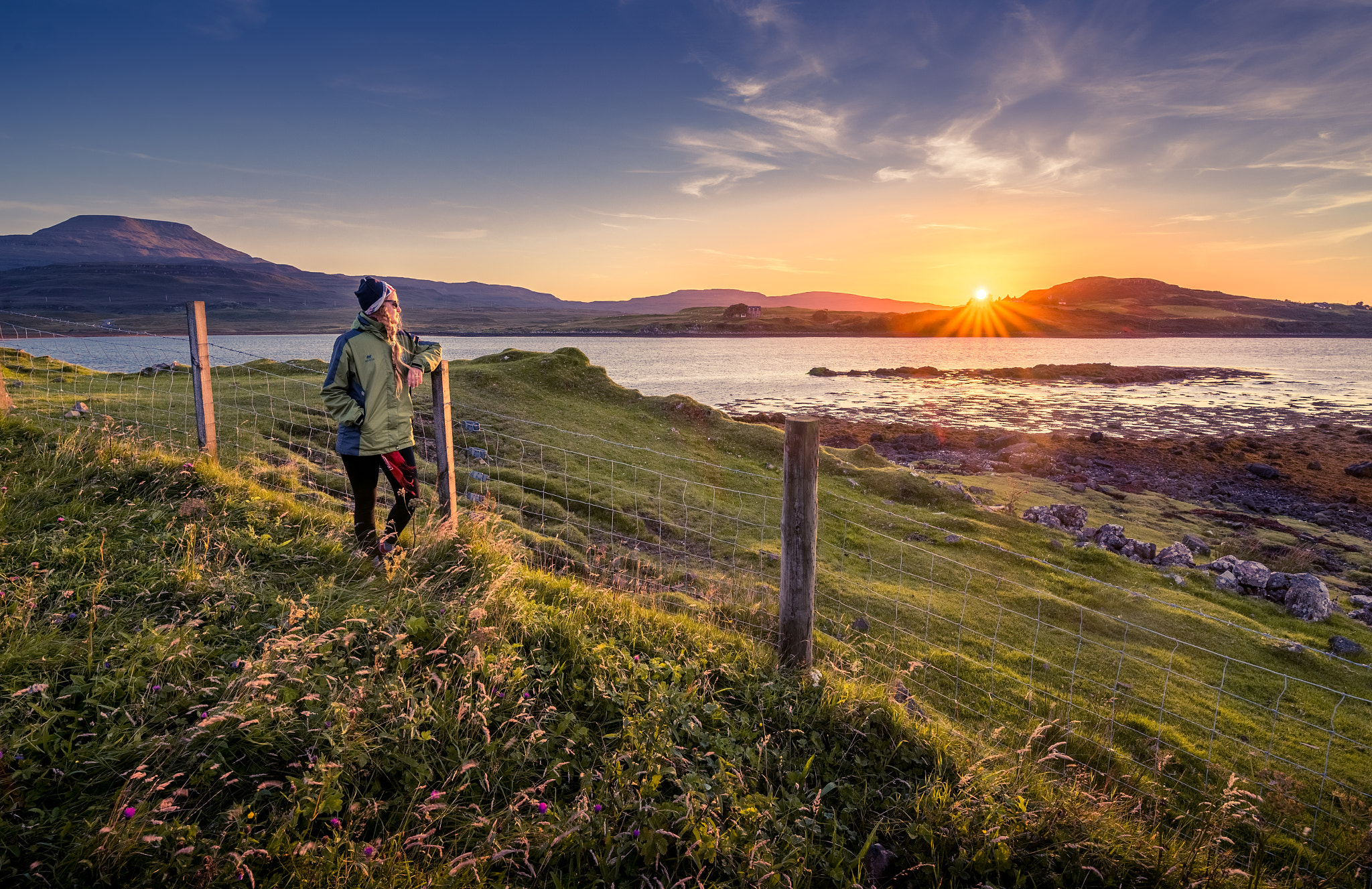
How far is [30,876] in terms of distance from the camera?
241cm

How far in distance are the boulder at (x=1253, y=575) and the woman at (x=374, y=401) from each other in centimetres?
1557

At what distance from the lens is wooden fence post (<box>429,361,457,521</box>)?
671cm

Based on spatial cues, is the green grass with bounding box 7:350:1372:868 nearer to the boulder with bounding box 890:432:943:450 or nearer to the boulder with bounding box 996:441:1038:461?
the boulder with bounding box 996:441:1038:461

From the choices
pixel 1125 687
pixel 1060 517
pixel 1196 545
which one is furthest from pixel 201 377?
pixel 1196 545

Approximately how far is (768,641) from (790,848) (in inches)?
91.1

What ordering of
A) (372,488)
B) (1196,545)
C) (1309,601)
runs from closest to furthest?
(372,488), (1309,601), (1196,545)

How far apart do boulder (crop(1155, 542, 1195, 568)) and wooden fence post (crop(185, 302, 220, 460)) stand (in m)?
18.2

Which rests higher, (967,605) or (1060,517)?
(967,605)

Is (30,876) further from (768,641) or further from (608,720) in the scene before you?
(768,641)

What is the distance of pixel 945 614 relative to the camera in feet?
31.8

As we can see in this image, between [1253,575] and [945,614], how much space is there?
25.2 feet

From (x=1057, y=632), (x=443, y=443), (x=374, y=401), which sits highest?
(x=374, y=401)

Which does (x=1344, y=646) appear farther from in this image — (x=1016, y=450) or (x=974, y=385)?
(x=974, y=385)

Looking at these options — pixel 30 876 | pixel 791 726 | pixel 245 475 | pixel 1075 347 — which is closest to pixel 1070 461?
pixel 791 726
